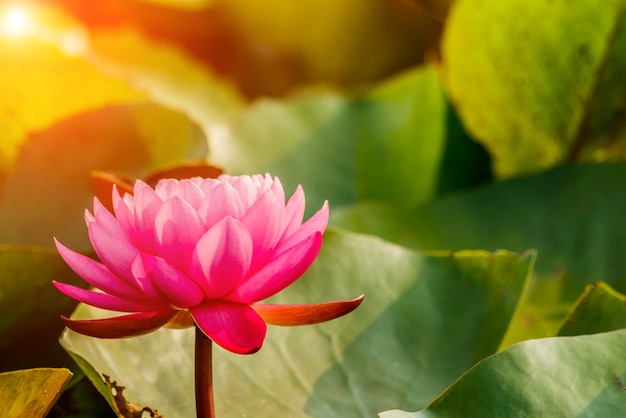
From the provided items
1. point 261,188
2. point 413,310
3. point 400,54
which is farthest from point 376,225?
point 400,54

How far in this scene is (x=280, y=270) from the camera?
295 millimetres

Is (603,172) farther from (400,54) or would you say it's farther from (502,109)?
(400,54)

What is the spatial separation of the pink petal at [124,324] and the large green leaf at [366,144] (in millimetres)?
401

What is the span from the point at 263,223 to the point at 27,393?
0.13 m

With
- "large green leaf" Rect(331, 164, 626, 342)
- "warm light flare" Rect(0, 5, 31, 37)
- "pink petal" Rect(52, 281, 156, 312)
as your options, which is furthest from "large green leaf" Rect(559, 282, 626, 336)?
"warm light flare" Rect(0, 5, 31, 37)

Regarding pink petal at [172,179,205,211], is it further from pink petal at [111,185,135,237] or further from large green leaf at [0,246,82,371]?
large green leaf at [0,246,82,371]

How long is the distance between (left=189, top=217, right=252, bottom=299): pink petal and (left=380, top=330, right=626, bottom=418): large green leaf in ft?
0.35

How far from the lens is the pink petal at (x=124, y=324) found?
0.29 m

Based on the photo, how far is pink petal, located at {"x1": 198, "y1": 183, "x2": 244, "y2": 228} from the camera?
0.30m

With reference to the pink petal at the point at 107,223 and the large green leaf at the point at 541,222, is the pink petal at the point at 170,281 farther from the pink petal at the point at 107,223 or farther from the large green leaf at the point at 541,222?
the large green leaf at the point at 541,222

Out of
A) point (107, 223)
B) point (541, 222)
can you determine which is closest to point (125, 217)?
point (107, 223)

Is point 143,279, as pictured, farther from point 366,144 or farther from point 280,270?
point 366,144

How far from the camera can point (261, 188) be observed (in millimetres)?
326

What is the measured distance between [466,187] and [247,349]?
0.51 metres
